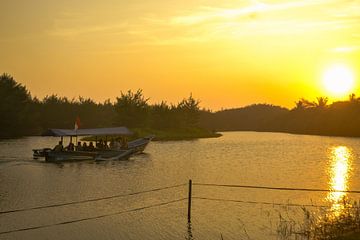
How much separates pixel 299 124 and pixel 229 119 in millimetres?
40223

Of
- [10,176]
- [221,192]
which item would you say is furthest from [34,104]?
[221,192]

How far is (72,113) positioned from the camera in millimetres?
116875

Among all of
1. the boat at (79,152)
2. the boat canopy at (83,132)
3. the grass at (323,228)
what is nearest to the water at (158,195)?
the grass at (323,228)

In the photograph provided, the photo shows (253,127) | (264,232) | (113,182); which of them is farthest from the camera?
(253,127)

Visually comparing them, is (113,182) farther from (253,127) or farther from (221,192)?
(253,127)

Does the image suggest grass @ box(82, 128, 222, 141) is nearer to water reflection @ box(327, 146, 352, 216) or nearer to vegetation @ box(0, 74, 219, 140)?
vegetation @ box(0, 74, 219, 140)

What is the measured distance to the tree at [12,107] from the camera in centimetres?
8931

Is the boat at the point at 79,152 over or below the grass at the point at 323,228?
over

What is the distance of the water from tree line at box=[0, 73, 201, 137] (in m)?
49.1

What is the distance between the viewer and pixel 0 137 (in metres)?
89.4

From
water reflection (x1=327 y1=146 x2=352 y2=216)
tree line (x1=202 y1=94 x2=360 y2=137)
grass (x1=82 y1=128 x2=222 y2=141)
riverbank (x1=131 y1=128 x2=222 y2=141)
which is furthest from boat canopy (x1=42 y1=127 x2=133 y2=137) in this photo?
tree line (x1=202 y1=94 x2=360 y2=137)

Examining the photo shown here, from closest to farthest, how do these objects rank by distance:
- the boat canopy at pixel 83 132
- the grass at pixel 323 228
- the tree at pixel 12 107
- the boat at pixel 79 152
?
1. the grass at pixel 323 228
2. the boat at pixel 79 152
3. the boat canopy at pixel 83 132
4. the tree at pixel 12 107

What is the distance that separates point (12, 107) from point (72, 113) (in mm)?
26763

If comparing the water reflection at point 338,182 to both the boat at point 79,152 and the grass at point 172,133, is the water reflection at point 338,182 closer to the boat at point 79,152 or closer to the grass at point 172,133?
the boat at point 79,152
